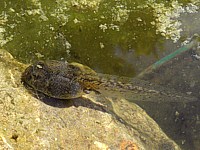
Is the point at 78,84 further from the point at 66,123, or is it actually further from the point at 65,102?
the point at 66,123

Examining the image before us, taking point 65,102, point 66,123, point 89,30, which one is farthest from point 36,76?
point 89,30

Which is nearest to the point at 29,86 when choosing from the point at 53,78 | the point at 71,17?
the point at 53,78

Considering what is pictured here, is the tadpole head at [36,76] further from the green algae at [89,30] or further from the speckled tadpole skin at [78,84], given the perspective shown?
the green algae at [89,30]

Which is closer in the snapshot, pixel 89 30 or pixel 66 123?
pixel 66 123

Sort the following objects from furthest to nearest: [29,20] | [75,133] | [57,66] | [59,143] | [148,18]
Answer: [148,18], [29,20], [57,66], [75,133], [59,143]

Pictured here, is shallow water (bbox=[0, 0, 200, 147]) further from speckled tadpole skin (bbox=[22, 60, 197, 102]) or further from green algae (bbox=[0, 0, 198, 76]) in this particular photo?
speckled tadpole skin (bbox=[22, 60, 197, 102])

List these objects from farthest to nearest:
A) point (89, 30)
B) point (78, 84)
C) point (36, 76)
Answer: point (89, 30)
point (78, 84)
point (36, 76)

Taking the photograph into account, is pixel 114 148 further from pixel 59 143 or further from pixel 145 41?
pixel 145 41
